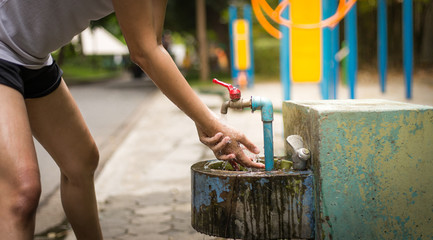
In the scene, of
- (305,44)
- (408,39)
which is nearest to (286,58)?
(305,44)

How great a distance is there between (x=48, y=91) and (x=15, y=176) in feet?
1.94

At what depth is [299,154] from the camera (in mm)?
2117

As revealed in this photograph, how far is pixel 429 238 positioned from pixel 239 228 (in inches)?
28.8

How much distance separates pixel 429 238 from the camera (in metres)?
2.02

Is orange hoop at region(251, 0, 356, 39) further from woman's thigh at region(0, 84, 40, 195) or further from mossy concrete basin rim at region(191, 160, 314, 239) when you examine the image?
woman's thigh at region(0, 84, 40, 195)

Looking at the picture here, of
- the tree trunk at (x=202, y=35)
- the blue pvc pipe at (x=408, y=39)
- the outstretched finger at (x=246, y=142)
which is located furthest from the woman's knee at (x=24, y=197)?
the tree trunk at (x=202, y=35)

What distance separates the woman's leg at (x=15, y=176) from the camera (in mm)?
1529

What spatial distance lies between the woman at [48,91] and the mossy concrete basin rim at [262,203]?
0.09 m

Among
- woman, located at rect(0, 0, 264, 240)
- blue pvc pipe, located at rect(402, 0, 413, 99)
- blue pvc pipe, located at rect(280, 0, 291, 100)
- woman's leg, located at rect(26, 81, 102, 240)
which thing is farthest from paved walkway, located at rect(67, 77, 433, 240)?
blue pvc pipe, located at rect(402, 0, 413, 99)

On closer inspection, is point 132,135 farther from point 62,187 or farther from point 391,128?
point 391,128

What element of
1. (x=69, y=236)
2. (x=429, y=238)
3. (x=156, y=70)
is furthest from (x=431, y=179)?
(x=69, y=236)

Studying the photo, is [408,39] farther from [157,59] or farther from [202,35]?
[202,35]

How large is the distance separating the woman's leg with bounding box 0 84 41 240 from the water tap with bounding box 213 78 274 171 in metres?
0.83

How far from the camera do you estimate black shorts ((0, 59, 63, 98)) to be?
1668 millimetres
